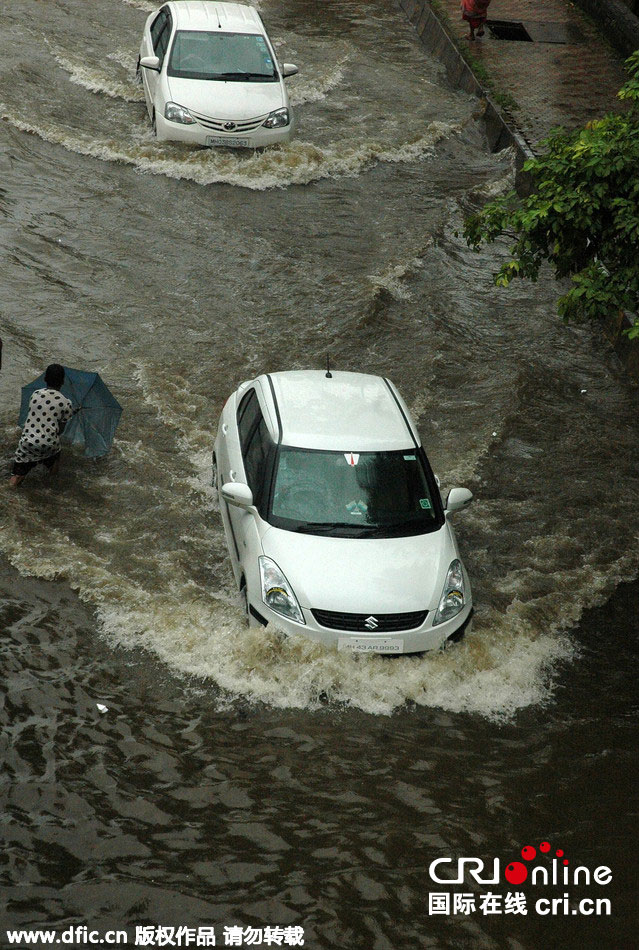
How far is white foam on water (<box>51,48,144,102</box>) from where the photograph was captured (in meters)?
17.9

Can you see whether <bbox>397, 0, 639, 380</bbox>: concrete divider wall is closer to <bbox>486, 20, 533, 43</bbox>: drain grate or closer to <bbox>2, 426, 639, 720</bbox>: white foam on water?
<bbox>486, 20, 533, 43</bbox>: drain grate

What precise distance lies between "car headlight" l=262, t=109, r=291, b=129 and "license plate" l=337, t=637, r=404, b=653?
10.5 metres

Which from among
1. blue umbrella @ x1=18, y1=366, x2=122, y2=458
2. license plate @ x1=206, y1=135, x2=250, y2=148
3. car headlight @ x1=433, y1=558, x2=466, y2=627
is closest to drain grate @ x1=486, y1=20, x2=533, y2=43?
license plate @ x1=206, y1=135, x2=250, y2=148

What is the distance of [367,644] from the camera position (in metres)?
7.09

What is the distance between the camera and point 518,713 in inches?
282

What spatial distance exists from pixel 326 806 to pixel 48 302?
26.5ft

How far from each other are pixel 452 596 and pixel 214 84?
10745mm

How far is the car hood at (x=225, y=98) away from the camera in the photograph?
15133 millimetres

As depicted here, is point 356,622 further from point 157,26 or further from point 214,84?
point 157,26

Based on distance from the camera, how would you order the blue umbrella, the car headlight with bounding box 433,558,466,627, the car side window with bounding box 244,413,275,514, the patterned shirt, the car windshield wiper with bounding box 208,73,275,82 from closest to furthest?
the car headlight with bounding box 433,558,466,627, the car side window with bounding box 244,413,275,514, the patterned shirt, the blue umbrella, the car windshield wiper with bounding box 208,73,275,82

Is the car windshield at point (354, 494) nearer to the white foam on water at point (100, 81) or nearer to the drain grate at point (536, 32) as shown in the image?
the white foam on water at point (100, 81)

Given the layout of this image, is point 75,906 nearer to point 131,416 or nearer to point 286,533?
point 286,533

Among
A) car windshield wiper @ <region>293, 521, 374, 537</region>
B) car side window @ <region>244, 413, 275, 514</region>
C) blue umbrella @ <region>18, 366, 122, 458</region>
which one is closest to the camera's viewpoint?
car windshield wiper @ <region>293, 521, 374, 537</region>

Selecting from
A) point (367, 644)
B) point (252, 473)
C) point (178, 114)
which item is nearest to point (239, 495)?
point (252, 473)
